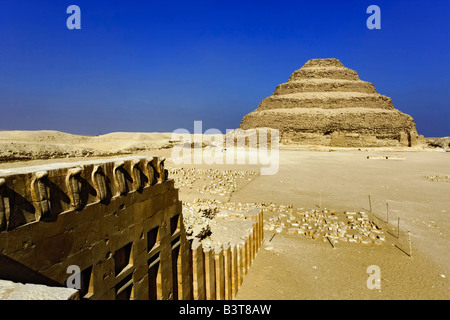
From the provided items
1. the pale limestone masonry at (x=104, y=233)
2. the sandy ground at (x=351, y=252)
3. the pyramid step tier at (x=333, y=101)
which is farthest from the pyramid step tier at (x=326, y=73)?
the pale limestone masonry at (x=104, y=233)

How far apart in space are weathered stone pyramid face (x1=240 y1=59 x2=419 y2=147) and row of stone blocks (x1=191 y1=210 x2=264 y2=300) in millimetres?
55715

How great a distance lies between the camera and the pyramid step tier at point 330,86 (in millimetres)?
68500

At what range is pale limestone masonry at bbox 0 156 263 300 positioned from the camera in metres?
2.53

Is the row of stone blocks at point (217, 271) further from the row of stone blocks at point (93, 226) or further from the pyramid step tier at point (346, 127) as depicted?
the pyramid step tier at point (346, 127)

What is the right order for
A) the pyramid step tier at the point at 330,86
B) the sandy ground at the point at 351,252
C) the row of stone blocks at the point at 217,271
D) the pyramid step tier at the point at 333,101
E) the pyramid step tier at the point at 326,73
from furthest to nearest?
the pyramid step tier at the point at 326,73
the pyramid step tier at the point at 330,86
the pyramid step tier at the point at 333,101
the sandy ground at the point at 351,252
the row of stone blocks at the point at 217,271

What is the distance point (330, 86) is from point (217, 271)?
237 feet

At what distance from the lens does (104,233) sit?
3469mm

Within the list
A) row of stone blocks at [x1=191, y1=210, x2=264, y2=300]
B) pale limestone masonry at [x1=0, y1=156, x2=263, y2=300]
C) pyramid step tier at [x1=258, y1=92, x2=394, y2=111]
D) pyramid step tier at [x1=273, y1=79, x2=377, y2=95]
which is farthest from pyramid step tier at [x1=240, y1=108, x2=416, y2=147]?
pale limestone masonry at [x1=0, y1=156, x2=263, y2=300]

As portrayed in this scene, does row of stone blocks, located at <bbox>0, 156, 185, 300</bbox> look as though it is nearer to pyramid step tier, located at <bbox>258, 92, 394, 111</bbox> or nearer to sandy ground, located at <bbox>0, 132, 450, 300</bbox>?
sandy ground, located at <bbox>0, 132, 450, 300</bbox>

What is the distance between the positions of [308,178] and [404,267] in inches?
537

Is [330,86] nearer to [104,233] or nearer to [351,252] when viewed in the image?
[351,252]

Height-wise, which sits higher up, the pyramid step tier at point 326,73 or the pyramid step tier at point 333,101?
the pyramid step tier at point 326,73
